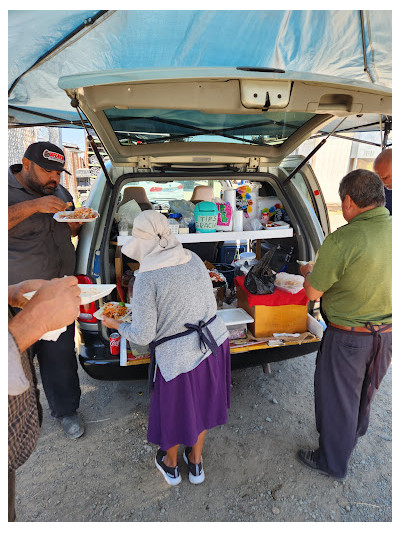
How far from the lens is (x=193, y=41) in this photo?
1852mm

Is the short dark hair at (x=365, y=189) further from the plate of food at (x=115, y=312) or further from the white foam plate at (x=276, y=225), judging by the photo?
the plate of food at (x=115, y=312)

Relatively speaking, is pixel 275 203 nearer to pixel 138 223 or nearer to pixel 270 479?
pixel 138 223

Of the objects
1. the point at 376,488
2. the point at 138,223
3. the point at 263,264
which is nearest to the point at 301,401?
the point at 376,488

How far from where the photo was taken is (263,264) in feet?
8.30

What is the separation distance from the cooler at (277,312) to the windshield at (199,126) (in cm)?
133

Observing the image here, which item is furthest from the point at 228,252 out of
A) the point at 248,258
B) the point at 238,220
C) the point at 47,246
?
the point at 47,246

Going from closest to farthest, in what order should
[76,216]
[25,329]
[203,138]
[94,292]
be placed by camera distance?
[25,329], [94,292], [76,216], [203,138]

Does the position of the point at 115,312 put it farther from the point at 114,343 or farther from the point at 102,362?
the point at 102,362

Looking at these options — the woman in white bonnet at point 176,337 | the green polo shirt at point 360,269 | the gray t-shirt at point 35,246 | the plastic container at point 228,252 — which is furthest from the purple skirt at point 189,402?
the plastic container at point 228,252

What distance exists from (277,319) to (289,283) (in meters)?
0.31

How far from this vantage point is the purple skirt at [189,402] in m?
1.93

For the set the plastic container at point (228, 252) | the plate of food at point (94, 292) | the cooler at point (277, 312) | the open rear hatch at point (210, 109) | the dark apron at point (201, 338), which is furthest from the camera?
the plastic container at point (228, 252)

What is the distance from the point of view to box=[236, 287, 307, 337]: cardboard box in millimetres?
A: 2514

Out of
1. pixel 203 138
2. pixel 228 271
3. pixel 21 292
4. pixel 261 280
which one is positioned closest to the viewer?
pixel 21 292
